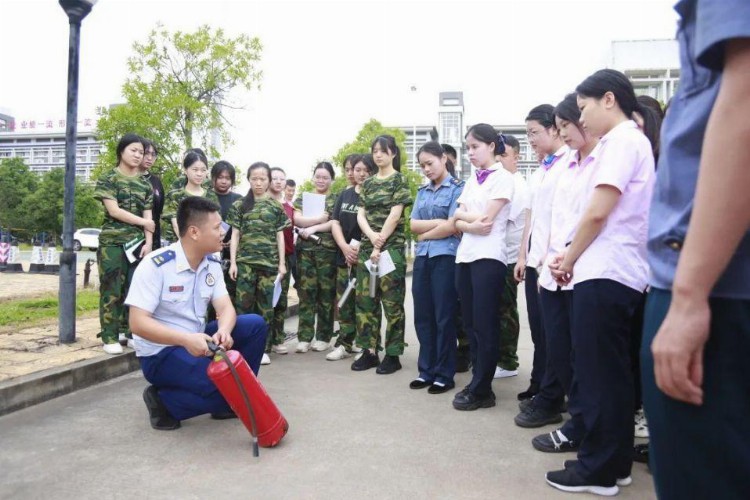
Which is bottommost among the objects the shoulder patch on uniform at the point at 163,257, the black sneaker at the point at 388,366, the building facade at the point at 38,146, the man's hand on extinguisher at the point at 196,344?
the black sneaker at the point at 388,366

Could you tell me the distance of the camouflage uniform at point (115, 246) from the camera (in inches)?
184

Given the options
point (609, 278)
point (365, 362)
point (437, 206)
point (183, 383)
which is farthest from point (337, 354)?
point (609, 278)

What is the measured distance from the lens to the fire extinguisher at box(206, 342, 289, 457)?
2.82m

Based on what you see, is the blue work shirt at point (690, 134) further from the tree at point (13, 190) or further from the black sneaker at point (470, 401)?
the tree at point (13, 190)

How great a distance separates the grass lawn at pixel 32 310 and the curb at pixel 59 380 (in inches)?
75.9

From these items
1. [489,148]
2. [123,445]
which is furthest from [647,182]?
[123,445]

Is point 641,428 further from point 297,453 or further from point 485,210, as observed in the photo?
point 297,453

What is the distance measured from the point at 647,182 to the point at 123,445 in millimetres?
2881

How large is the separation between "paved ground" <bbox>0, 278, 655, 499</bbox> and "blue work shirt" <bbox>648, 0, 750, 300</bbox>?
5.67 feet

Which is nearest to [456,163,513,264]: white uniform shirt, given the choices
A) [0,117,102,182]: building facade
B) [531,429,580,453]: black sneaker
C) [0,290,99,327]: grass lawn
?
[531,429,580,453]: black sneaker

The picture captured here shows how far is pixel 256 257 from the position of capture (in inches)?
202

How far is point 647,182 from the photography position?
2.36 meters

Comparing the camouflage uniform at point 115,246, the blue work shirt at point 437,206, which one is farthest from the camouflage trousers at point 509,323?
the camouflage uniform at point 115,246

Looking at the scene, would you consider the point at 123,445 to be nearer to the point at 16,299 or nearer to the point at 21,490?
the point at 21,490
